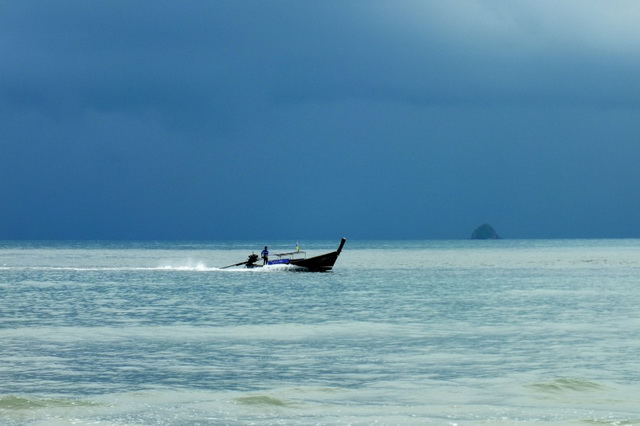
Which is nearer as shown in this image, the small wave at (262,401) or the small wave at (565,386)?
the small wave at (262,401)

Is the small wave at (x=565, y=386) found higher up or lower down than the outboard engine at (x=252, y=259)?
lower down

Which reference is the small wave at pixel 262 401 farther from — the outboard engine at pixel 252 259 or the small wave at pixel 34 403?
the outboard engine at pixel 252 259

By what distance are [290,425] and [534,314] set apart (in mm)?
25327

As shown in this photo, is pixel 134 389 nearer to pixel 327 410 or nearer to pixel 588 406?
pixel 327 410

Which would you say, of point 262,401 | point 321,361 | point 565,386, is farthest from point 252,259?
point 262,401

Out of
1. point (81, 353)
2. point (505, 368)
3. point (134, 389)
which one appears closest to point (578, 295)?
point (505, 368)

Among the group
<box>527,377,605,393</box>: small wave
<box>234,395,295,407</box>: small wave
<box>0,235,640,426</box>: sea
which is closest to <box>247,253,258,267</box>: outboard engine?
<box>0,235,640,426</box>: sea

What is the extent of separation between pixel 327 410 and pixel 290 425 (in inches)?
55.9

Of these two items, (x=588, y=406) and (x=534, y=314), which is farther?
(x=534, y=314)

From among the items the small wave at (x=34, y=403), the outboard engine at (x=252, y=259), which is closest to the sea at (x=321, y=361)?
the small wave at (x=34, y=403)

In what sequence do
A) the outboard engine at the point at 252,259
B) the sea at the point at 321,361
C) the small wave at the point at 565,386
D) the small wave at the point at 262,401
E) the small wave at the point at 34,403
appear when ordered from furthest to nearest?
the outboard engine at the point at 252,259 → the small wave at the point at 565,386 → the small wave at the point at 262,401 → the small wave at the point at 34,403 → the sea at the point at 321,361

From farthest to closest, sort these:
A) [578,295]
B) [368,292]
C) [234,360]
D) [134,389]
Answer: [368,292] < [578,295] < [234,360] < [134,389]

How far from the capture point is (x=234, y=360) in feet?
80.2

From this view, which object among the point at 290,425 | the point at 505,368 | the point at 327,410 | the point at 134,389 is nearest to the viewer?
the point at 290,425
